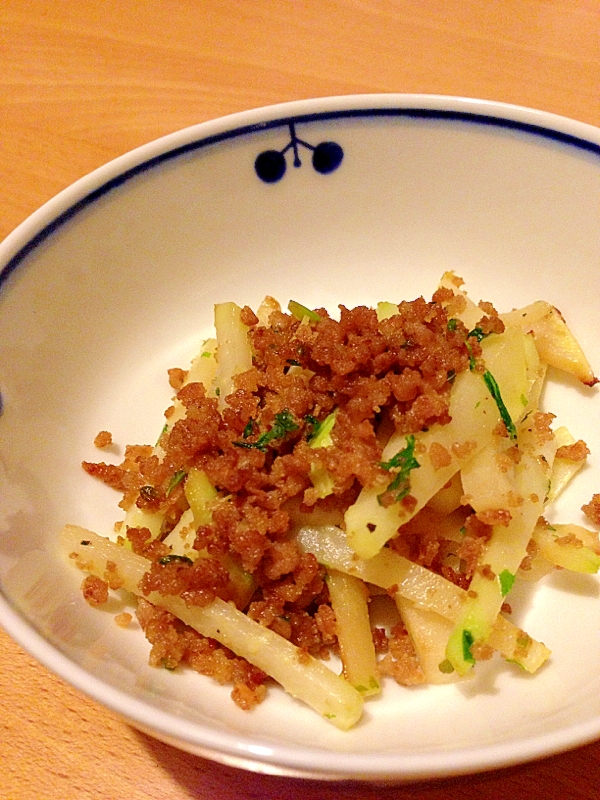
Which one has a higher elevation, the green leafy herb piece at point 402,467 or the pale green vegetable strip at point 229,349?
the pale green vegetable strip at point 229,349

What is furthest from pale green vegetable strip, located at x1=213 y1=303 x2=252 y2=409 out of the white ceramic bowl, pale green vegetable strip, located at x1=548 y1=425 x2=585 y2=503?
pale green vegetable strip, located at x1=548 y1=425 x2=585 y2=503

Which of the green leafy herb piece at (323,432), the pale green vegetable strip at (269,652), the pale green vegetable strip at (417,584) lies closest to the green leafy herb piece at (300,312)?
the green leafy herb piece at (323,432)

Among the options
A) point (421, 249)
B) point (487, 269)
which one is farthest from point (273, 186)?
point (487, 269)

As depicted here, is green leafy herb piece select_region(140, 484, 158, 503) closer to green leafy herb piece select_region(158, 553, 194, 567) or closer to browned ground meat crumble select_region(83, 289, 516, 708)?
browned ground meat crumble select_region(83, 289, 516, 708)

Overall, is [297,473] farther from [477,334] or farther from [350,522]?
[477,334]

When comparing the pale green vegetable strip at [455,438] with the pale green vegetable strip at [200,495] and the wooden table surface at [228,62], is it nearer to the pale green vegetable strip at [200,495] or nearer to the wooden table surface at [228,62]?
the pale green vegetable strip at [200,495]
